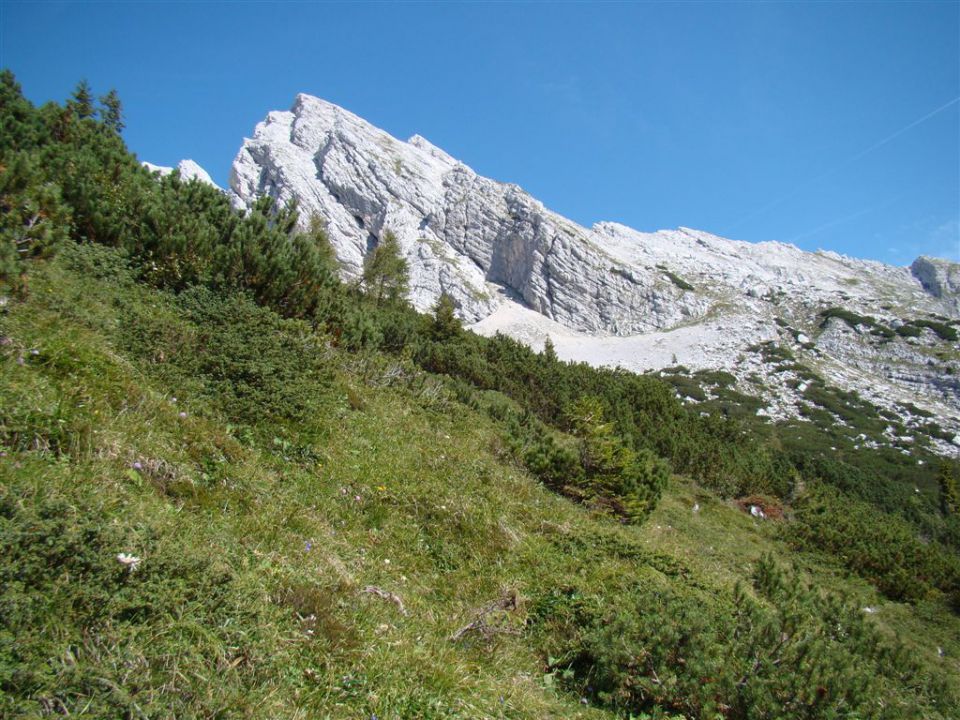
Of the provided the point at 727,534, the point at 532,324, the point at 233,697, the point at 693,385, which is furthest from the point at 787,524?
the point at 532,324

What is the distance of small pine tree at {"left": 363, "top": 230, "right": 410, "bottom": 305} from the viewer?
118ft

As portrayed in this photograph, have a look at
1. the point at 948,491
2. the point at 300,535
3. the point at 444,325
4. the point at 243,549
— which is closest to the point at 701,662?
the point at 300,535

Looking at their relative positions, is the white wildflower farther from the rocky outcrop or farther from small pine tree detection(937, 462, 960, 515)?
the rocky outcrop

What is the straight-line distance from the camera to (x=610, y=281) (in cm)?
9375

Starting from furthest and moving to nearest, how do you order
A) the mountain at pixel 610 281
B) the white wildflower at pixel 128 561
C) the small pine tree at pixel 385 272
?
the mountain at pixel 610 281, the small pine tree at pixel 385 272, the white wildflower at pixel 128 561

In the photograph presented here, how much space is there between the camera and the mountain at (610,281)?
206ft

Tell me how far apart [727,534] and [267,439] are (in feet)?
39.5

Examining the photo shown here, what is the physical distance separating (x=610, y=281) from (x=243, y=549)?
9504 cm

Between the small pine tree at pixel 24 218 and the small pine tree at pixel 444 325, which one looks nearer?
the small pine tree at pixel 24 218

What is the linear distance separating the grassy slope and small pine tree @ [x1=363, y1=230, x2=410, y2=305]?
28.2 metres

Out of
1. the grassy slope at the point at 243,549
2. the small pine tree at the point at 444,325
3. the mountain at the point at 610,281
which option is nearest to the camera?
the grassy slope at the point at 243,549

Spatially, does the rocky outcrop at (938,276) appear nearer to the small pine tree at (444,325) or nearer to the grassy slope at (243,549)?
the small pine tree at (444,325)

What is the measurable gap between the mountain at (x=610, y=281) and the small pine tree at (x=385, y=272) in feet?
122

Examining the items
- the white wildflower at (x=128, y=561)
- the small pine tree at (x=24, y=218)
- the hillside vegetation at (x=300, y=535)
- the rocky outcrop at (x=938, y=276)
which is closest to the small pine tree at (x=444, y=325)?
the hillside vegetation at (x=300, y=535)
